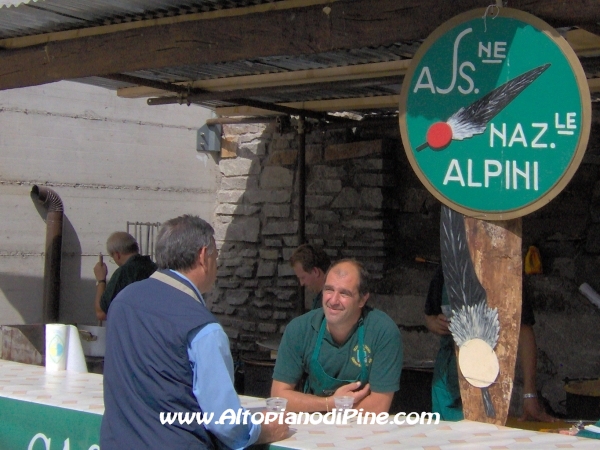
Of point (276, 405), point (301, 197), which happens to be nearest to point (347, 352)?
point (276, 405)

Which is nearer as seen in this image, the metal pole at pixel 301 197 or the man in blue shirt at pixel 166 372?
the man in blue shirt at pixel 166 372

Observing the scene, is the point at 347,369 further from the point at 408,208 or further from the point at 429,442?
the point at 408,208

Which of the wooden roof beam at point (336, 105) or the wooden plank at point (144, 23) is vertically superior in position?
the wooden plank at point (144, 23)

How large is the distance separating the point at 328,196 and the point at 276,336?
1.25 metres

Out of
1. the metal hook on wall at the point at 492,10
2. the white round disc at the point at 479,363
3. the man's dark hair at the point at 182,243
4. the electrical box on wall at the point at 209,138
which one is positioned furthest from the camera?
the electrical box on wall at the point at 209,138

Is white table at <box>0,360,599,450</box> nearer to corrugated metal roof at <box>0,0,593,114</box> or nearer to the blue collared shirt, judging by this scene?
the blue collared shirt

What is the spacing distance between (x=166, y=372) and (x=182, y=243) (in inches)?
16.4

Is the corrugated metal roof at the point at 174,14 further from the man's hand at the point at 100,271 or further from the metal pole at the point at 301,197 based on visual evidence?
the man's hand at the point at 100,271

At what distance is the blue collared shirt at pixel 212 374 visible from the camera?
241 cm

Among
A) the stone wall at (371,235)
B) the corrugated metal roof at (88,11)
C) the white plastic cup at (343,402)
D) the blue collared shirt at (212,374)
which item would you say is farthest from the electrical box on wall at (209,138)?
the blue collared shirt at (212,374)

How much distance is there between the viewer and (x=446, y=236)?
9.92 feet

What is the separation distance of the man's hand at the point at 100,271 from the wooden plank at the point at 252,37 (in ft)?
8.13

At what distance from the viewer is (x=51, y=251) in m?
6.54

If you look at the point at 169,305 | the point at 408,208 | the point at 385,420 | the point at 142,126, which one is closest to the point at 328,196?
the point at 408,208
